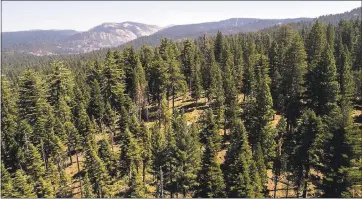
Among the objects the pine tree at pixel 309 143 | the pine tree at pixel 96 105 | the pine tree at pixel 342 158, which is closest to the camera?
the pine tree at pixel 342 158

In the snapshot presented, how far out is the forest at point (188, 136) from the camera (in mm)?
37438

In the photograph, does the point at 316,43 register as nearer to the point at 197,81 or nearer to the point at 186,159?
the point at 197,81

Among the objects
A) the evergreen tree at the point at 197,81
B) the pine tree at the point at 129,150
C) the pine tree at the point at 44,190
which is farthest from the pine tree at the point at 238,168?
the evergreen tree at the point at 197,81

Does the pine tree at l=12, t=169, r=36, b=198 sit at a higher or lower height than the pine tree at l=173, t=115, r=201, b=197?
lower

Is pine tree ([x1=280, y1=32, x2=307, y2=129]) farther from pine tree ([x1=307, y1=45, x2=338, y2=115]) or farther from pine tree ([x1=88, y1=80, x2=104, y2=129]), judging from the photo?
pine tree ([x1=88, y1=80, x2=104, y2=129])

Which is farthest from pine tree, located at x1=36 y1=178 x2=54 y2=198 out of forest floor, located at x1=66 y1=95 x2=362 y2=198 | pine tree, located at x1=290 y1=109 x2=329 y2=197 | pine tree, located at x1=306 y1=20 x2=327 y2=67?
pine tree, located at x1=306 y1=20 x2=327 y2=67

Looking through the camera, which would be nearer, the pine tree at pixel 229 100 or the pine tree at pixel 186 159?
the pine tree at pixel 186 159

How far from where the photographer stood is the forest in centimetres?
3744

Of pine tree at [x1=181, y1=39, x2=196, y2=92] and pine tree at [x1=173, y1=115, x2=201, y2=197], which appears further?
pine tree at [x1=181, y1=39, x2=196, y2=92]

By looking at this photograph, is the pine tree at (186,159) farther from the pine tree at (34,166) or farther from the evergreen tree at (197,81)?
the evergreen tree at (197,81)

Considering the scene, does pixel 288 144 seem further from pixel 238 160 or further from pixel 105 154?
pixel 105 154

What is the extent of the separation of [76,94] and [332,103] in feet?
158

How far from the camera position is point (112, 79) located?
2677 inches

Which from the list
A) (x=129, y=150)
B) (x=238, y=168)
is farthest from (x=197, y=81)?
(x=238, y=168)
